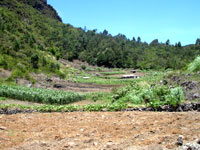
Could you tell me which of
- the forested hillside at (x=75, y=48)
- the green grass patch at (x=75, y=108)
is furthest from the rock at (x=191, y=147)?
the forested hillside at (x=75, y=48)

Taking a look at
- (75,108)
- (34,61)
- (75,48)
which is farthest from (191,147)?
(75,48)

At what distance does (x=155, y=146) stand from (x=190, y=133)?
3.67ft

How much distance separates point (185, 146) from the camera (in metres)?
3.71

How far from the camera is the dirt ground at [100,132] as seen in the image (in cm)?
455

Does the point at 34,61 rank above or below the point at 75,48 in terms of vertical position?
below

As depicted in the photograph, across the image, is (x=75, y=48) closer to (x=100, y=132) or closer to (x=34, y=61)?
(x=34, y=61)

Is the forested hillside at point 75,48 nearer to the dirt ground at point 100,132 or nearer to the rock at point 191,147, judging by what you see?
the dirt ground at point 100,132

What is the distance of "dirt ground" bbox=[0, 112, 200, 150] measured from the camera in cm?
455

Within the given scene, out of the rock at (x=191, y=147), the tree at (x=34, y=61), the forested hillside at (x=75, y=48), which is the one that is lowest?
the rock at (x=191, y=147)

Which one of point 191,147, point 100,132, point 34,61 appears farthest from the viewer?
point 34,61

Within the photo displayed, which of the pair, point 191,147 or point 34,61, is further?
point 34,61

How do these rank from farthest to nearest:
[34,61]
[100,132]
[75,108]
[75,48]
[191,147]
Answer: [75,48], [34,61], [75,108], [100,132], [191,147]

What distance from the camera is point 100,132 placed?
5840 millimetres

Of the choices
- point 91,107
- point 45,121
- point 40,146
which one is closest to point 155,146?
point 40,146
